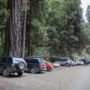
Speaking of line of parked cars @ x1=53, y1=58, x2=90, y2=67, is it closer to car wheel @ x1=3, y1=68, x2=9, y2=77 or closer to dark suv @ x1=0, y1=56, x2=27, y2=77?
dark suv @ x1=0, y1=56, x2=27, y2=77

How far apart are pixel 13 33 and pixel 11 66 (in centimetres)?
623

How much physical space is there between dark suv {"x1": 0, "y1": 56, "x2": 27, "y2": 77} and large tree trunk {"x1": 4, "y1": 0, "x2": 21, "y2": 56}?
408 centimetres

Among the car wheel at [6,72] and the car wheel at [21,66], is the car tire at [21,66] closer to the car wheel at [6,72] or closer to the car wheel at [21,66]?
the car wheel at [21,66]

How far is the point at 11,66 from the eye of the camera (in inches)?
508

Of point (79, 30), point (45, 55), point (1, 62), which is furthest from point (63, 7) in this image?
point (1, 62)

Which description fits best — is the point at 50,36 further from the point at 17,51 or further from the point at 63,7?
the point at 17,51

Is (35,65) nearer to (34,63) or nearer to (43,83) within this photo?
(34,63)

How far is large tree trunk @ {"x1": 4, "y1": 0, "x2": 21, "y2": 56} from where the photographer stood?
58.6ft

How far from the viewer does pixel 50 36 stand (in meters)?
36.9

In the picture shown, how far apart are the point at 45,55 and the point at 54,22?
1038 cm

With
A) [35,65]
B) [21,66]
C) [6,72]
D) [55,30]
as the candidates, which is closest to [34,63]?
[35,65]

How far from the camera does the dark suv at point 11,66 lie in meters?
12.9

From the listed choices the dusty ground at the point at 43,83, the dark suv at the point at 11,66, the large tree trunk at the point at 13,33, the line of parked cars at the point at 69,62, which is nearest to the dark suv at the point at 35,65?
the large tree trunk at the point at 13,33

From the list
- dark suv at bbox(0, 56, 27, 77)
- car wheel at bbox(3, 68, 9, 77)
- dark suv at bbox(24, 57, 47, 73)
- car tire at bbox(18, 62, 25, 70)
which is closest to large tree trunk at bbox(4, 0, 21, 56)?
dark suv at bbox(24, 57, 47, 73)
